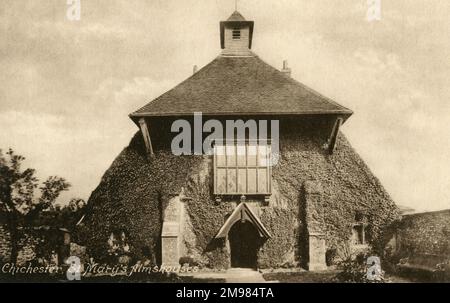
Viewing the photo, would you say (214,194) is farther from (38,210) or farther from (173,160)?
(38,210)

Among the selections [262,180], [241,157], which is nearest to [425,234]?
[262,180]

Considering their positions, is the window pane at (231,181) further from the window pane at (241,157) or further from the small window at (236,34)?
the small window at (236,34)

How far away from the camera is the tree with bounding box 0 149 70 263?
20234 mm

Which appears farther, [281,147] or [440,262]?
[281,147]

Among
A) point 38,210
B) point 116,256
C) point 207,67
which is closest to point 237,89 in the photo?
point 207,67

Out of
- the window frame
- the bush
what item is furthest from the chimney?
the bush

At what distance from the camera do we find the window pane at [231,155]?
20.2m

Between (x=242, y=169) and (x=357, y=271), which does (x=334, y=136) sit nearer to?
(x=242, y=169)

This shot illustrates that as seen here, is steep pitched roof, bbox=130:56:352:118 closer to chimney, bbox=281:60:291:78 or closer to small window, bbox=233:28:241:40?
chimney, bbox=281:60:291:78

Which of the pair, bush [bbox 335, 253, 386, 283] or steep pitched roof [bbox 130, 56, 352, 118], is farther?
steep pitched roof [bbox 130, 56, 352, 118]

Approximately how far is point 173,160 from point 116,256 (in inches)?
180

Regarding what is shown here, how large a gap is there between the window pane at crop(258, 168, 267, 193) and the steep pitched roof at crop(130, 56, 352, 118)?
2398 millimetres

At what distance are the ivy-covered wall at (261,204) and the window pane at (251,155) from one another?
1.07m

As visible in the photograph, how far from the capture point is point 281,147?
2061 cm
